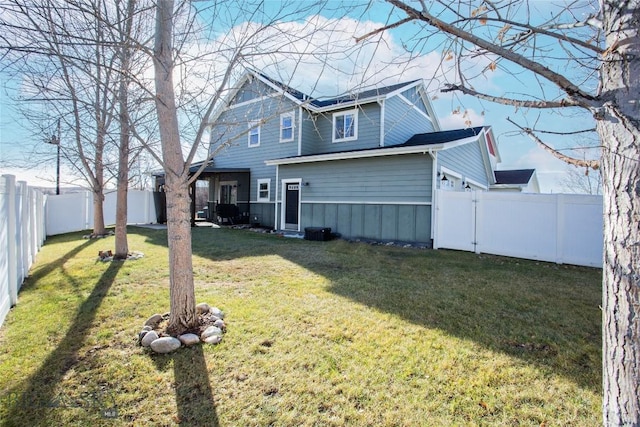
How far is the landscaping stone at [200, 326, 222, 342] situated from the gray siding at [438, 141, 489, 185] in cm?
823

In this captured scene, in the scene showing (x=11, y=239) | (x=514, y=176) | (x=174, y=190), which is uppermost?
(x=514, y=176)

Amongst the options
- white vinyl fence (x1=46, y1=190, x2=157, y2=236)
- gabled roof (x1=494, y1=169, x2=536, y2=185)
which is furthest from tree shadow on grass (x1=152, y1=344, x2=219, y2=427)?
gabled roof (x1=494, y1=169, x2=536, y2=185)

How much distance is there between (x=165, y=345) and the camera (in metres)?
2.95

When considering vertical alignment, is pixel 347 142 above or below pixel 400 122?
below

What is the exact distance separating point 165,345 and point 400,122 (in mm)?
12800

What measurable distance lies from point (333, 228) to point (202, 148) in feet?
25.7

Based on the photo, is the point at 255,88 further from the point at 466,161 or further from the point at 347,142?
the point at 466,161

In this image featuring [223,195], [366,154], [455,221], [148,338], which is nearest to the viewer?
[148,338]

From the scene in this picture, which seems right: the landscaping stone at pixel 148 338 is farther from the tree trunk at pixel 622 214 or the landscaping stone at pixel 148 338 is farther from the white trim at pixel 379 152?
the white trim at pixel 379 152

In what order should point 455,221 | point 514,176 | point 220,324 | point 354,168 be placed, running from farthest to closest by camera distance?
→ point 514,176 → point 354,168 → point 455,221 → point 220,324

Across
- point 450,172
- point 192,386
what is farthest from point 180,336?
point 450,172

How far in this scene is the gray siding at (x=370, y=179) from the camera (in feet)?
31.3

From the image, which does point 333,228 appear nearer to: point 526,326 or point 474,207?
point 474,207

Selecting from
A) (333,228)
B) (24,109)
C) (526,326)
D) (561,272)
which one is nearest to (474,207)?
(561,272)
